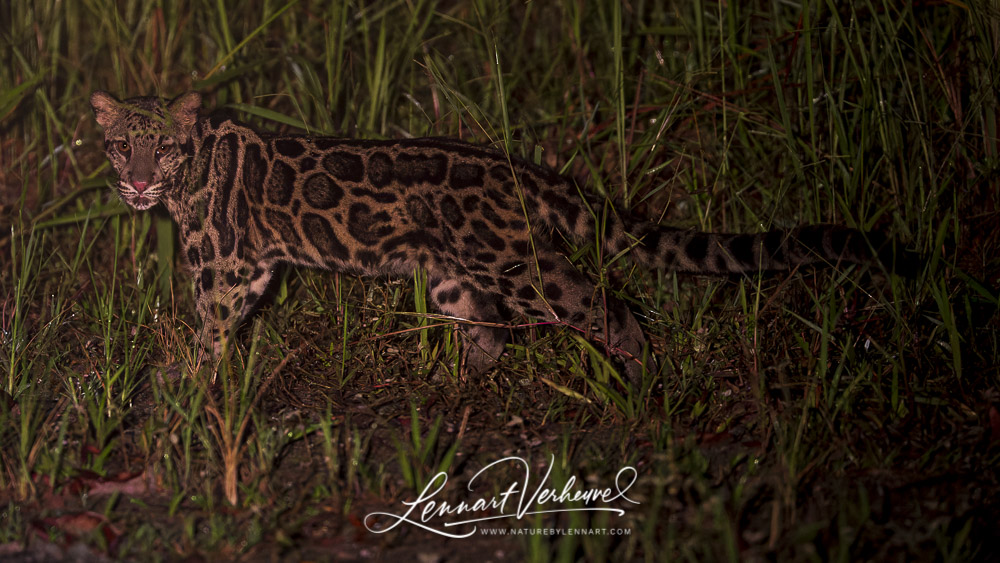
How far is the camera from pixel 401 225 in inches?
172

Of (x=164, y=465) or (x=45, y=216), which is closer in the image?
(x=164, y=465)

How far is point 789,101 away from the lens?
5.34 m

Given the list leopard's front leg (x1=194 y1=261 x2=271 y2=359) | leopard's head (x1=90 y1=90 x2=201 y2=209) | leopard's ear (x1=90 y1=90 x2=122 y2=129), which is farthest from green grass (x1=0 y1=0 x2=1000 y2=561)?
leopard's ear (x1=90 y1=90 x2=122 y2=129)

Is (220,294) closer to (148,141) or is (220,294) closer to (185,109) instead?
(148,141)

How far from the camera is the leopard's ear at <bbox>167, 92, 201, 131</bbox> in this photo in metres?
4.73

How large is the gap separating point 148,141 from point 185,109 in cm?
27

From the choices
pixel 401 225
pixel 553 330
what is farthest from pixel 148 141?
pixel 553 330

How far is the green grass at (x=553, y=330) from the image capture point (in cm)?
318

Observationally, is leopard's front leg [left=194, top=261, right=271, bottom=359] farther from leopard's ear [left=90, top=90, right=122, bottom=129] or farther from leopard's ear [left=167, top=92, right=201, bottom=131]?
leopard's ear [left=90, top=90, right=122, bottom=129]

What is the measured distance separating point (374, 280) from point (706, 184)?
6.82ft

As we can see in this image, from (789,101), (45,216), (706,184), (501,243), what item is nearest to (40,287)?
(45,216)

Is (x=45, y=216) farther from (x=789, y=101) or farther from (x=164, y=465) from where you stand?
(x=789, y=101)

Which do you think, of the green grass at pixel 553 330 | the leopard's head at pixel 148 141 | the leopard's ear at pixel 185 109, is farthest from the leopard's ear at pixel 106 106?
the green grass at pixel 553 330

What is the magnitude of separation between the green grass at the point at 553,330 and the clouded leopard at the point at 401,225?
7.8 inches
